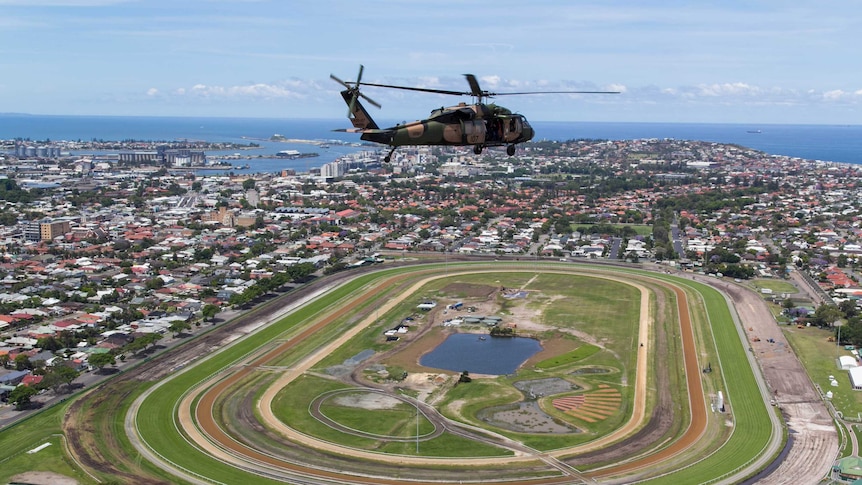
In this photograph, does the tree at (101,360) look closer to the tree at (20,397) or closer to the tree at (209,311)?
the tree at (20,397)

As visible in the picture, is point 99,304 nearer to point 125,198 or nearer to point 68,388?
point 68,388

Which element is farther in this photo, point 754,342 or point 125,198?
point 125,198

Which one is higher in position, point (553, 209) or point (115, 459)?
point (553, 209)

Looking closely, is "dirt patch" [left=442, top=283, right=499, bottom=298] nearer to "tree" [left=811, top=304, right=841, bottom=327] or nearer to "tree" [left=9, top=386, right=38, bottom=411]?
"tree" [left=811, top=304, right=841, bottom=327]

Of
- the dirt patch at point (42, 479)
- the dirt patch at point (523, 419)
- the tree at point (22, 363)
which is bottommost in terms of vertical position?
the dirt patch at point (42, 479)

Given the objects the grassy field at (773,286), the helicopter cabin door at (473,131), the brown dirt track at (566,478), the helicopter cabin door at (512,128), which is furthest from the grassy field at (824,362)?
the helicopter cabin door at (473,131)

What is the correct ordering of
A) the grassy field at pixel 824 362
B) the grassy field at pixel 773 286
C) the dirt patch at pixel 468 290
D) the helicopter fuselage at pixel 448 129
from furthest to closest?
the grassy field at pixel 773 286, the dirt patch at pixel 468 290, the grassy field at pixel 824 362, the helicopter fuselage at pixel 448 129

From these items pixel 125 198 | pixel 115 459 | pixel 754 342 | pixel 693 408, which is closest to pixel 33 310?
pixel 115 459
